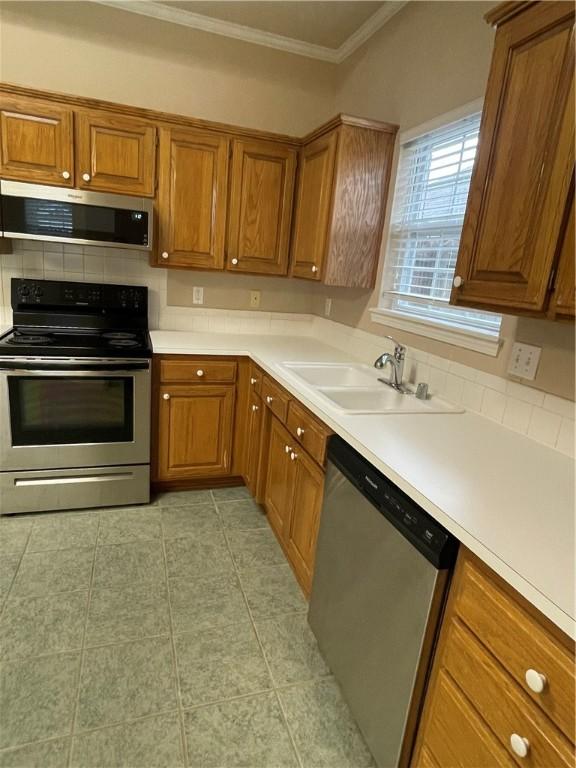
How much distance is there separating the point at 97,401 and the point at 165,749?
5.26ft

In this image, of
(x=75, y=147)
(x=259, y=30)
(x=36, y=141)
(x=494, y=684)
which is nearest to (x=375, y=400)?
(x=494, y=684)

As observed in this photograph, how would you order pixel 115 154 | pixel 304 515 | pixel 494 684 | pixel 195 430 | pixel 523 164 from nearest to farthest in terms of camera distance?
pixel 494 684 < pixel 523 164 < pixel 304 515 < pixel 115 154 < pixel 195 430

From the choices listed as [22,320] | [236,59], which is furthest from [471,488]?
[236,59]

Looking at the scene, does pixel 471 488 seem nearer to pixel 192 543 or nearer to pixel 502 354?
pixel 502 354

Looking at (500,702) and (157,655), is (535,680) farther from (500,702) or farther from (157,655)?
(157,655)

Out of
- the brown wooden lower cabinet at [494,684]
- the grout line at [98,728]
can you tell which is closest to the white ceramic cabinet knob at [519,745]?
the brown wooden lower cabinet at [494,684]

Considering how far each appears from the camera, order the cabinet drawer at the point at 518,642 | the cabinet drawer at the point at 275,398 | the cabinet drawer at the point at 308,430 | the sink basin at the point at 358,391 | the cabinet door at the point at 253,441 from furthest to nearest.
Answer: the cabinet door at the point at 253,441, the cabinet drawer at the point at 275,398, the sink basin at the point at 358,391, the cabinet drawer at the point at 308,430, the cabinet drawer at the point at 518,642

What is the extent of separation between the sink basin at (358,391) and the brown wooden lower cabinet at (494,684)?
2.47 feet

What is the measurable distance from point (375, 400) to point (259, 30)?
239cm

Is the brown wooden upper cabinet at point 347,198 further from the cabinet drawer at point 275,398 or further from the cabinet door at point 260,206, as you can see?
the cabinet drawer at point 275,398

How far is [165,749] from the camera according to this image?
1.33 meters

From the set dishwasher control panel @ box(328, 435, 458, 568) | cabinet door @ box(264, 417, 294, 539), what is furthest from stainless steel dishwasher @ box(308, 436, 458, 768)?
cabinet door @ box(264, 417, 294, 539)

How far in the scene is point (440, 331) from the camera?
1.99m

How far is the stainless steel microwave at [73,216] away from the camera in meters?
2.24
